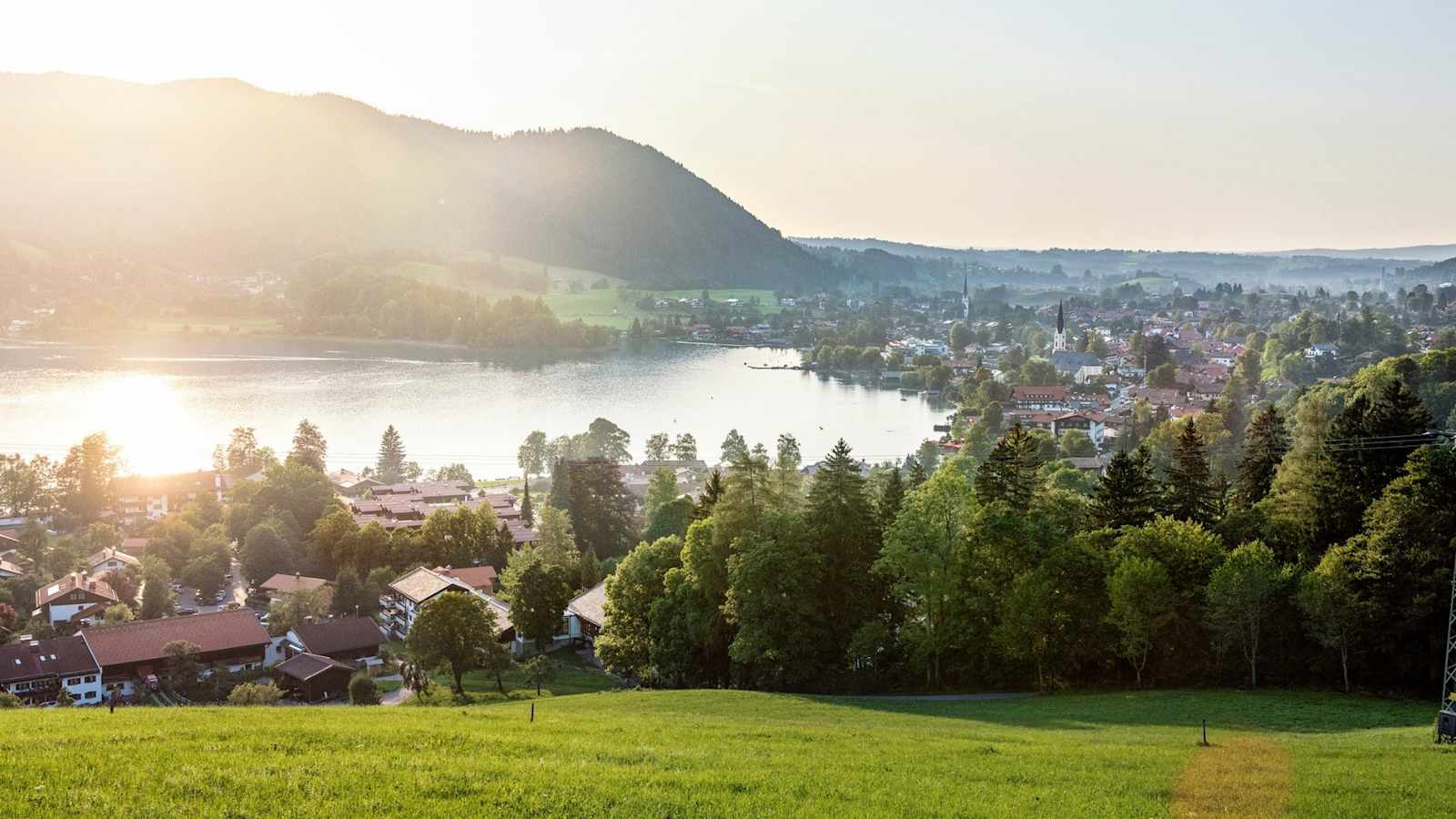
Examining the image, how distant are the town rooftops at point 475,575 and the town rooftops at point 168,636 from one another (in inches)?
180

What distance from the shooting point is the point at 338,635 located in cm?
2278

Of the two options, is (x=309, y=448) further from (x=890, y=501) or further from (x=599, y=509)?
(x=890, y=501)

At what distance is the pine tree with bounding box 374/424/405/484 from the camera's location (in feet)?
144

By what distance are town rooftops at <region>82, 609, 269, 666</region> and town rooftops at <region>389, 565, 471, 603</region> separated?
325 cm

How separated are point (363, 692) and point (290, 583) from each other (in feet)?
34.2

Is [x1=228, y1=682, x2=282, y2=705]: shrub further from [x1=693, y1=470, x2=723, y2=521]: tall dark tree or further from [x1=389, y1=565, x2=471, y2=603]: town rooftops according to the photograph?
[x1=693, y1=470, x2=723, y2=521]: tall dark tree

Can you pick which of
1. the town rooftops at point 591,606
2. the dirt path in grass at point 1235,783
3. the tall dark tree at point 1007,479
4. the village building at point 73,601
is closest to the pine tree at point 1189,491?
the tall dark tree at point 1007,479

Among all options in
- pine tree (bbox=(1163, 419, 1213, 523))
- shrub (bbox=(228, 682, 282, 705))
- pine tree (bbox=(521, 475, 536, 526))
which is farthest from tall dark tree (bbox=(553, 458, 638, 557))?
pine tree (bbox=(1163, 419, 1213, 523))

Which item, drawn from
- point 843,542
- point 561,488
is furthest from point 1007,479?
point 561,488

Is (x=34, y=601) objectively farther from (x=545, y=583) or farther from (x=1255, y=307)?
(x=1255, y=307)

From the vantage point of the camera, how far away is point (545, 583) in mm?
21562

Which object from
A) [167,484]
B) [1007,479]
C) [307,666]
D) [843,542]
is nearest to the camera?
[843,542]

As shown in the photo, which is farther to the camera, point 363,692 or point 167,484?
point 167,484

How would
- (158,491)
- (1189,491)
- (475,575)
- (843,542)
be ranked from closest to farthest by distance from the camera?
1. (843,542)
2. (1189,491)
3. (475,575)
4. (158,491)
